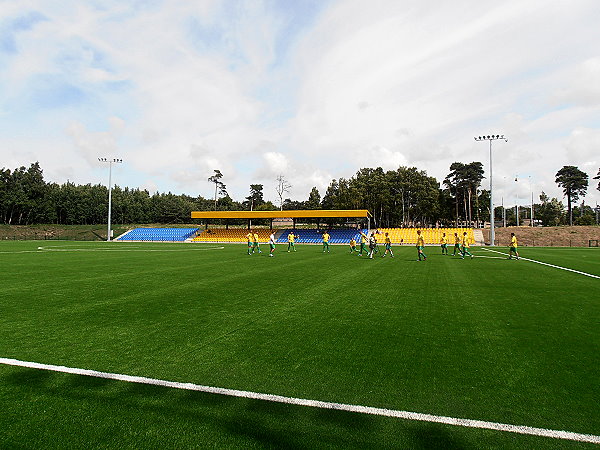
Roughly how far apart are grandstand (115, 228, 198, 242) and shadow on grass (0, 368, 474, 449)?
191 ft

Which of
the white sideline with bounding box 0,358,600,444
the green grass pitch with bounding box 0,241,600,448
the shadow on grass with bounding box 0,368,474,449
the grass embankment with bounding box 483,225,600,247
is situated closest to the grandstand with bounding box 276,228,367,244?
the grass embankment with bounding box 483,225,600,247

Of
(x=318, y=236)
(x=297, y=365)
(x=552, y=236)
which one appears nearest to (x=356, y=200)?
(x=318, y=236)

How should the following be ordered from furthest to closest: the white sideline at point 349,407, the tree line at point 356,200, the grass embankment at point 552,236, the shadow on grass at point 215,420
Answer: the tree line at point 356,200, the grass embankment at point 552,236, the white sideline at point 349,407, the shadow on grass at point 215,420

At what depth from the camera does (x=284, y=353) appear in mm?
5219

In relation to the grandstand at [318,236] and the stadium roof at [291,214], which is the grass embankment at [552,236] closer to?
the grandstand at [318,236]

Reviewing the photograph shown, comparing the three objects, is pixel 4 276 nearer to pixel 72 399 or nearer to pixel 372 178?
pixel 72 399

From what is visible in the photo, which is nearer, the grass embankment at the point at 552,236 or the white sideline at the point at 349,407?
the white sideline at the point at 349,407

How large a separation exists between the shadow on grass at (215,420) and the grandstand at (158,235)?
58.3m

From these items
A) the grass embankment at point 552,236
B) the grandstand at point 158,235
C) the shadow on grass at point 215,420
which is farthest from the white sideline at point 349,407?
the grandstand at point 158,235

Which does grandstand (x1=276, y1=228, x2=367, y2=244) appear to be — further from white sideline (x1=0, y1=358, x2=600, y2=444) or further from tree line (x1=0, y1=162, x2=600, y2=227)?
white sideline (x1=0, y1=358, x2=600, y2=444)

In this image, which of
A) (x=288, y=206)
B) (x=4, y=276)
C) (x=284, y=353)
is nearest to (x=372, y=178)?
(x=288, y=206)

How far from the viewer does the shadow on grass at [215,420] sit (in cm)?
308

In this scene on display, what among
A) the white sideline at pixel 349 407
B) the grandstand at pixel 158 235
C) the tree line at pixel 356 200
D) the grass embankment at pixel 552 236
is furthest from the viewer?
the tree line at pixel 356 200

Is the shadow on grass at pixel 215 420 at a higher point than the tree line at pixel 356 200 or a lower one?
lower
